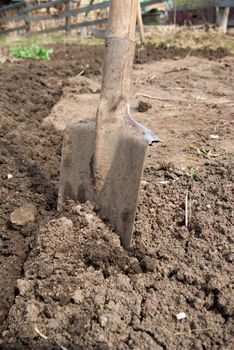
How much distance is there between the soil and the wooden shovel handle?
2.86 feet

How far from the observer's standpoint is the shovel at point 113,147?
85.0 inches

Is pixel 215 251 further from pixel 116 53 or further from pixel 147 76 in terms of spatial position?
pixel 147 76

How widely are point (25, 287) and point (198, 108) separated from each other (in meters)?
2.59

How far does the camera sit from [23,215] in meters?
2.34

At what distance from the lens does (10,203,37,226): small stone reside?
2302 millimetres

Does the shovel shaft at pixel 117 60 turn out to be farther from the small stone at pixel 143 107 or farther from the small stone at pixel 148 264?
the small stone at pixel 143 107

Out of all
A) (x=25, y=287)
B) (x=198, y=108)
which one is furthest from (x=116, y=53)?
(x=198, y=108)

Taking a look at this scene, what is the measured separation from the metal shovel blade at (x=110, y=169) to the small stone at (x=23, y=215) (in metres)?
0.17

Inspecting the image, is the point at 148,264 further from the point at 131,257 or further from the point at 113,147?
the point at 113,147

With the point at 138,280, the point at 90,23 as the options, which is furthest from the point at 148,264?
the point at 90,23

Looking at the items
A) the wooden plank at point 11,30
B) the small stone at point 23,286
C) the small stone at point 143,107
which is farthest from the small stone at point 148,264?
the wooden plank at point 11,30

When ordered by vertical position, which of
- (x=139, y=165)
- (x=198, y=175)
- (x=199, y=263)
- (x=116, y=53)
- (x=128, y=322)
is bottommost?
(x=128, y=322)

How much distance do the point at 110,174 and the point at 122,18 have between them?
34.3 inches

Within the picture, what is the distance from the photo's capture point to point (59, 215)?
90.4 inches
